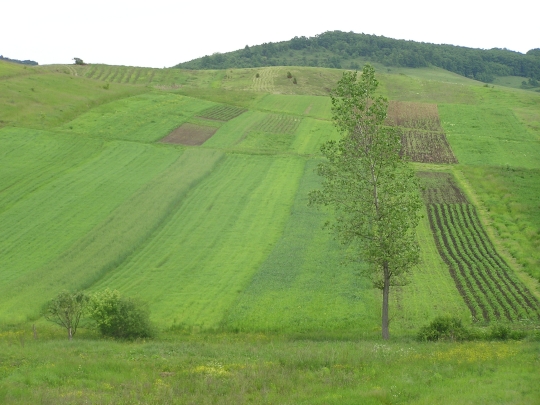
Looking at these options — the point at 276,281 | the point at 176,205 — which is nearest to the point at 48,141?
the point at 176,205

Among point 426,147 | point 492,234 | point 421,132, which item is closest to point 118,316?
point 492,234

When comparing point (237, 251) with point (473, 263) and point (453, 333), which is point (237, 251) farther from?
point (453, 333)

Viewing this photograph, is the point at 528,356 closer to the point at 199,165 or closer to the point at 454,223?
the point at 454,223

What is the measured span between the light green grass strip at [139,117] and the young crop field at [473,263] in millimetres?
42770

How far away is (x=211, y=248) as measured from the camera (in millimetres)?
50000

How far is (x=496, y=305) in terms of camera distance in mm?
38562

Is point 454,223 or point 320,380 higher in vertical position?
point 320,380

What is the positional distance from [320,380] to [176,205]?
4277cm

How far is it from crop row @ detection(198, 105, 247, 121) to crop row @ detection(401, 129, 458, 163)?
30.3 meters

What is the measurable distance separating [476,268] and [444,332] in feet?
59.4

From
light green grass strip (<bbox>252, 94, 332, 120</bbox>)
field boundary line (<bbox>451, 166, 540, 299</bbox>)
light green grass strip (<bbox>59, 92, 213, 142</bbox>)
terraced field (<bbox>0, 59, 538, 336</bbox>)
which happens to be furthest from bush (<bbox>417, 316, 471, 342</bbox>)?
light green grass strip (<bbox>252, 94, 332, 120</bbox>)

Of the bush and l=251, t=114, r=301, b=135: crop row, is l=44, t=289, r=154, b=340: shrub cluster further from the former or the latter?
l=251, t=114, r=301, b=135: crop row

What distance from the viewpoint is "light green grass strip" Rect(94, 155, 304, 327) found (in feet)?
132

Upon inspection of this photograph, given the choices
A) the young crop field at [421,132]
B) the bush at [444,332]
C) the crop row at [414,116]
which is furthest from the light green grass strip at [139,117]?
the bush at [444,332]
